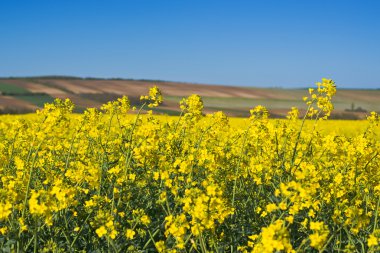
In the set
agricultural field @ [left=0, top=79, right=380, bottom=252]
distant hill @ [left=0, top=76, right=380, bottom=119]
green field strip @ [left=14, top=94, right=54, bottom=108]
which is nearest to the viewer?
agricultural field @ [left=0, top=79, right=380, bottom=252]

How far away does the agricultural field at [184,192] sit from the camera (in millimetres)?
4000

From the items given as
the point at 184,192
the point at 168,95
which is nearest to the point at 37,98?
the point at 168,95

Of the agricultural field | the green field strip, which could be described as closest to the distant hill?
the green field strip

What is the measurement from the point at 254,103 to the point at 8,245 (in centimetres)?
4592

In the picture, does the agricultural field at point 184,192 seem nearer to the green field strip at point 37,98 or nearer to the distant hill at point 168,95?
the distant hill at point 168,95

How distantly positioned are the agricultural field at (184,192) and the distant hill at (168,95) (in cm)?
2803

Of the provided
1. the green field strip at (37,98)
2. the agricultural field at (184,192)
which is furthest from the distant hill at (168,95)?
the agricultural field at (184,192)

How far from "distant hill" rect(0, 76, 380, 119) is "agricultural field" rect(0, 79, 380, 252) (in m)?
28.0

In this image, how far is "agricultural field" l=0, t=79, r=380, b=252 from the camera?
4.00 m

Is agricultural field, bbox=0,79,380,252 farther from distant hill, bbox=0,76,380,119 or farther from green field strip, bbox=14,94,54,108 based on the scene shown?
green field strip, bbox=14,94,54,108

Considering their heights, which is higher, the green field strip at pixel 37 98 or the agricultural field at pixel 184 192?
the agricultural field at pixel 184 192

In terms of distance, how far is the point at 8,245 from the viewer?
4430 millimetres

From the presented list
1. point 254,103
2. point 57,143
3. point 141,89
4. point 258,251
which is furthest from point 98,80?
point 258,251

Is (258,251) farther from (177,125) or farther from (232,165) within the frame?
(177,125)
